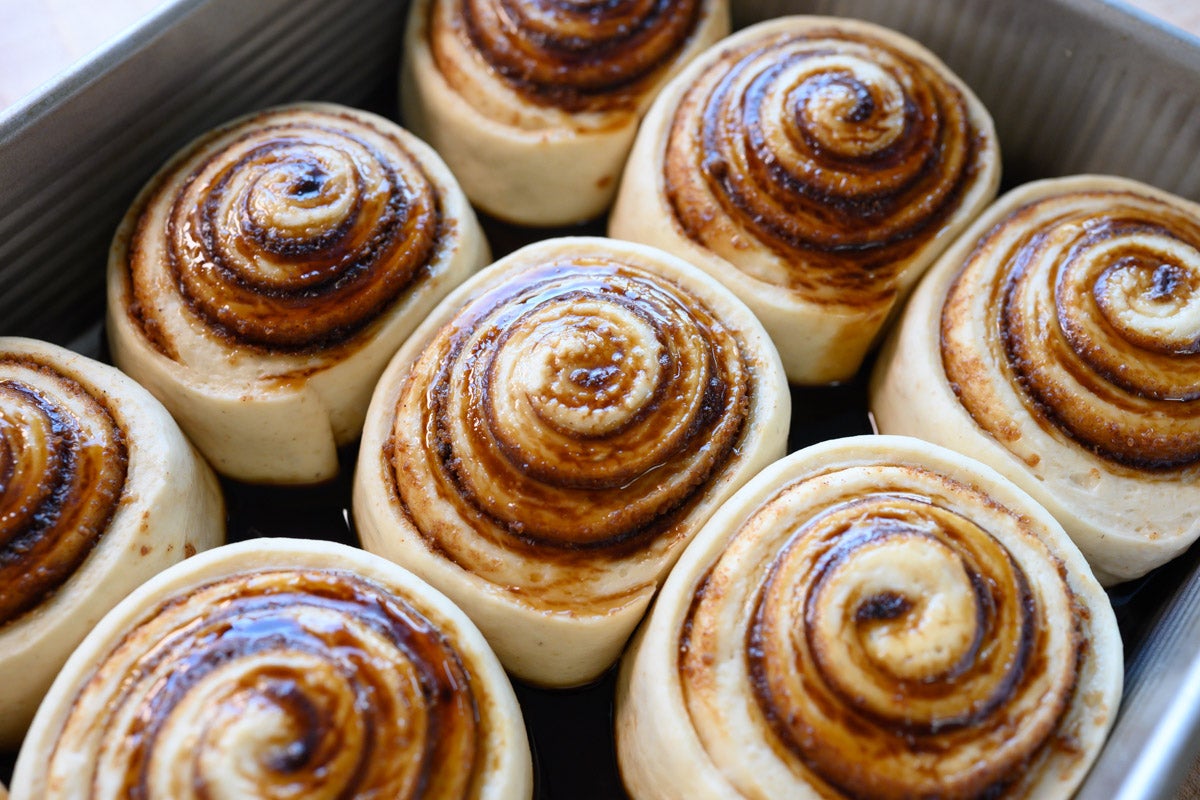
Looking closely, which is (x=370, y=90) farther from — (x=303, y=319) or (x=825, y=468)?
(x=825, y=468)

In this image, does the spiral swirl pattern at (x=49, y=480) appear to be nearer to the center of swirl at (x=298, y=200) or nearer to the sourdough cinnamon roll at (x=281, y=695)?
the sourdough cinnamon roll at (x=281, y=695)

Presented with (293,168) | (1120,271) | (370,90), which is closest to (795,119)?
(1120,271)

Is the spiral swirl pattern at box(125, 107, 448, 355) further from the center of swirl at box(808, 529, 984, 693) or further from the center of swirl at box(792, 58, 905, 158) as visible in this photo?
the center of swirl at box(808, 529, 984, 693)

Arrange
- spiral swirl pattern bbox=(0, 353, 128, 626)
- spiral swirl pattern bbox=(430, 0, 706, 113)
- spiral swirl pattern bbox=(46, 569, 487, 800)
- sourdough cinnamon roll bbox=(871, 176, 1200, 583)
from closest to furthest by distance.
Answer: spiral swirl pattern bbox=(46, 569, 487, 800)
spiral swirl pattern bbox=(0, 353, 128, 626)
sourdough cinnamon roll bbox=(871, 176, 1200, 583)
spiral swirl pattern bbox=(430, 0, 706, 113)

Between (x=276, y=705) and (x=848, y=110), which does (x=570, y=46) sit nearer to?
(x=848, y=110)

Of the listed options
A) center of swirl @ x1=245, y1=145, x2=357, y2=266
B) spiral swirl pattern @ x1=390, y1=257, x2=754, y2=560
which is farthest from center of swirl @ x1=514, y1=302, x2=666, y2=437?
center of swirl @ x1=245, y1=145, x2=357, y2=266

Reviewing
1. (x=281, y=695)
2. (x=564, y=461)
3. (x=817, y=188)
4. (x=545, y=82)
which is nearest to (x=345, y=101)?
(x=545, y=82)

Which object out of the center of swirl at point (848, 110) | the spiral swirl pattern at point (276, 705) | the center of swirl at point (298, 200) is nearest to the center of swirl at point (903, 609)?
the spiral swirl pattern at point (276, 705)
